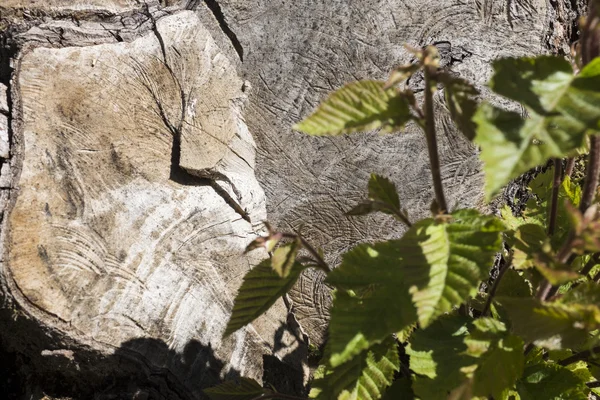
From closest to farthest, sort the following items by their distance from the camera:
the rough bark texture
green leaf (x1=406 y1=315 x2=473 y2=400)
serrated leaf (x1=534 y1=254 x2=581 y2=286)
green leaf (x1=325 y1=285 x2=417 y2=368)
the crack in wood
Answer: serrated leaf (x1=534 y1=254 x2=581 y2=286) < green leaf (x1=325 y1=285 x2=417 y2=368) < green leaf (x1=406 y1=315 x2=473 y2=400) < the rough bark texture < the crack in wood

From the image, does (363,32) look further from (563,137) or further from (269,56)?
(563,137)

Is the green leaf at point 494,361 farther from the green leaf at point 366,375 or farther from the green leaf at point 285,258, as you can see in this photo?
the green leaf at point 285,258

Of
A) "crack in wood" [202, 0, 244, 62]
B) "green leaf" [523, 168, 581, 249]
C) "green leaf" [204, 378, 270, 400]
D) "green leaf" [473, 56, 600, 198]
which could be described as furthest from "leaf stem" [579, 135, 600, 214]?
"crack in wood" [202, 0, 244, 62]

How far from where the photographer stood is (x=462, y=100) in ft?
3.22

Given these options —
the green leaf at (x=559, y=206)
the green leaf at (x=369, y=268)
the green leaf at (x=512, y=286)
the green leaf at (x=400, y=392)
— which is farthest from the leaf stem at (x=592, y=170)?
the green leaf at (x=400, y=392)

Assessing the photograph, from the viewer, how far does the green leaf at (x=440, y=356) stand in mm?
1181

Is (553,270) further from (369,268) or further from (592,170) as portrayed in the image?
(369,268)

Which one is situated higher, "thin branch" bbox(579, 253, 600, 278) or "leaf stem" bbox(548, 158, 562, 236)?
"leaf stem" bbox(548, 158, 562, 236)

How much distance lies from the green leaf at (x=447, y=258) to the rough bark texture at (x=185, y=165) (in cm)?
96

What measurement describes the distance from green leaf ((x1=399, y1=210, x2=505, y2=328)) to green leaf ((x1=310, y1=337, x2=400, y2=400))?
40 cm

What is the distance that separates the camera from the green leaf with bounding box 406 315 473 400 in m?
1.18

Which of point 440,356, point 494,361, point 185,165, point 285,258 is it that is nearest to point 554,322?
point 494,361

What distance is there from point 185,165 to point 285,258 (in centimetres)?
85

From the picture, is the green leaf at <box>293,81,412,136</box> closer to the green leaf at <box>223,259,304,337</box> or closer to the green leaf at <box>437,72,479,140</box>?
the green leaf at <box>437,72,479,140</box>
